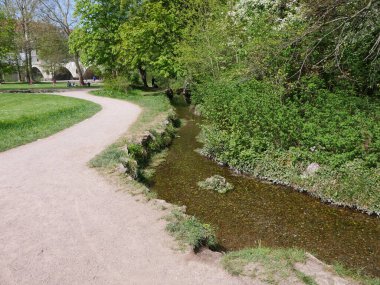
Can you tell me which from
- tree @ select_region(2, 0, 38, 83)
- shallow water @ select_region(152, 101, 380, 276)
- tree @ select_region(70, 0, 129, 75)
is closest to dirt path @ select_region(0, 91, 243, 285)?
shallow water @ select_region(152, 101, 380, 276)

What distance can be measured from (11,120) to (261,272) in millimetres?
14150

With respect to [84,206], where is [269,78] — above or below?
above

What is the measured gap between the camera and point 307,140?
9211 mm

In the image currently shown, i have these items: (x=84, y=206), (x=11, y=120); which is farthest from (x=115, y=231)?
(x=11, y=120)

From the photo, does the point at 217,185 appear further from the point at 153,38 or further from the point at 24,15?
the point at 24,15

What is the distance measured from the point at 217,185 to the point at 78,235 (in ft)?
15.0

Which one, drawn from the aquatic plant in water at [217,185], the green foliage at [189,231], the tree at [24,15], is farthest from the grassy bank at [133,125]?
the tree at [24,15]

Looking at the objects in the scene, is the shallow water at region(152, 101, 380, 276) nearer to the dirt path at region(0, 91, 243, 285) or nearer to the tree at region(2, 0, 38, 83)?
the dirt path at region(0, 91, 243, 285)

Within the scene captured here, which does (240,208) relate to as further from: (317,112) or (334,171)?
(317,112)

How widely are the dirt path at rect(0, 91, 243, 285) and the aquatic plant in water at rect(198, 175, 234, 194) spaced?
282 cm

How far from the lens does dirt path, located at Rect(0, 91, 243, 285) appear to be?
4.30 m

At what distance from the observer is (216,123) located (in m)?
12.9

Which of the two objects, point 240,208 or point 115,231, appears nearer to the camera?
point 115,231

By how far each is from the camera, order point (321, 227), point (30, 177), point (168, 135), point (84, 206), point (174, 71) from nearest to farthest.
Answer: point (84, 206) < point (321, 227) < point (30, 177) < point (168, 135) < point (174, 71)
